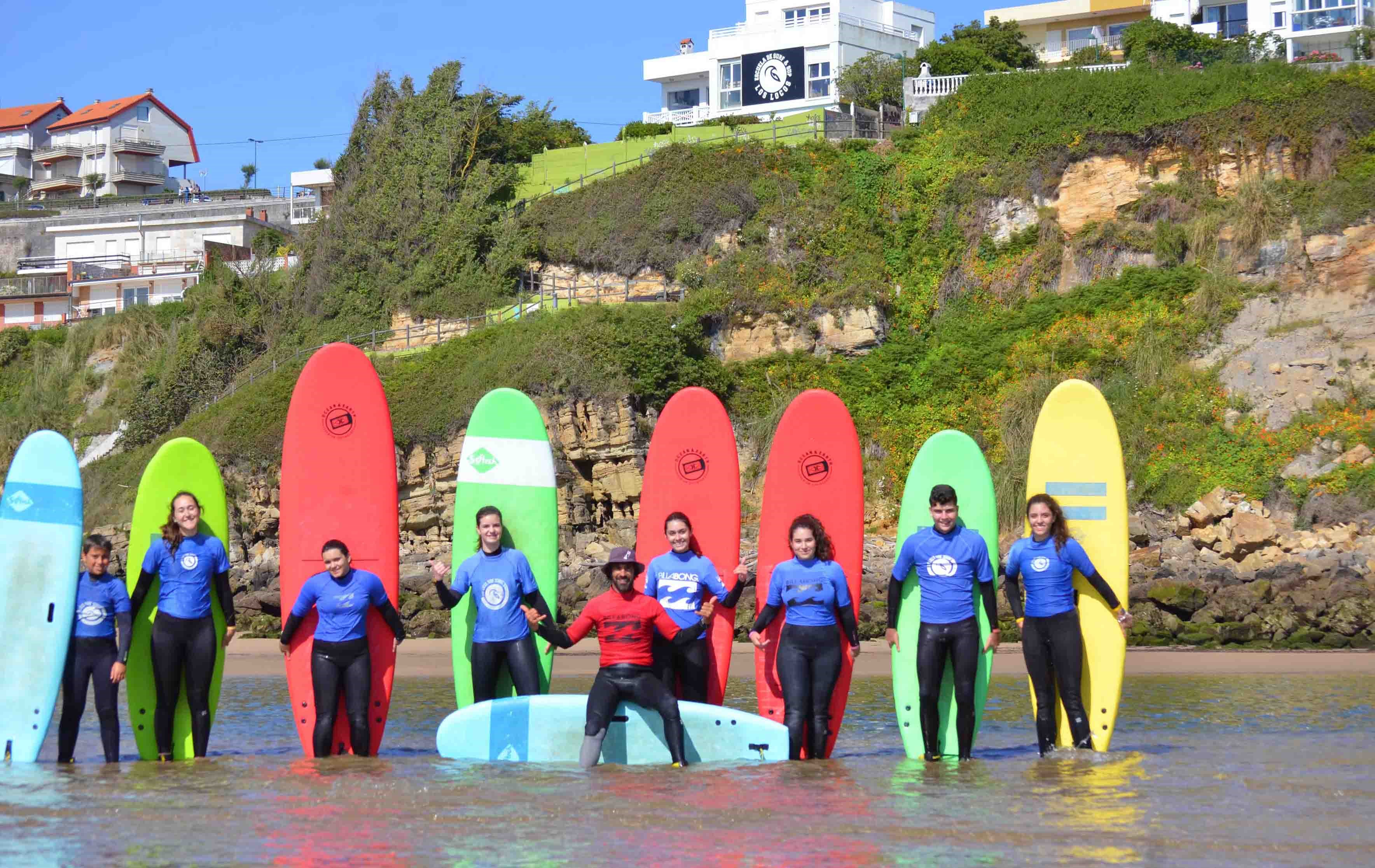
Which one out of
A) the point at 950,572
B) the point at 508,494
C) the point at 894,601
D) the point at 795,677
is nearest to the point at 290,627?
the point at 508,494

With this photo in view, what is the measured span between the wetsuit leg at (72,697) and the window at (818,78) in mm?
35208

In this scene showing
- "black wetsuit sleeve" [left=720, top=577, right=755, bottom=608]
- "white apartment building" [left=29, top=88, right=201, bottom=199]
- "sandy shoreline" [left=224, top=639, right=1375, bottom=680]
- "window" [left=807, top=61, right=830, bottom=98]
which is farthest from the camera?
"white apartment building" [left=29, top=88, right=201, bottom=199]

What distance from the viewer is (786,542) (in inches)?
306

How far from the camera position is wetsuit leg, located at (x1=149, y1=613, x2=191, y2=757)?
6828 mm

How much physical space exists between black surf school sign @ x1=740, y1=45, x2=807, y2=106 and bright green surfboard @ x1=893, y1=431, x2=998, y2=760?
34.6 meters

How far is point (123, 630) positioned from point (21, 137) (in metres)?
58.3

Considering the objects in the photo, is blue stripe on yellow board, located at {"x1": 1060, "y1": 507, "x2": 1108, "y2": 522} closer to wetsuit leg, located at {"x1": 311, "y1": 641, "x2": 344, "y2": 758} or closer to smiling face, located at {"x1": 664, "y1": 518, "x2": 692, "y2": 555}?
smiling face, located at {"x1": 664, "y1": 518, "x2": 692, "y2": 555}

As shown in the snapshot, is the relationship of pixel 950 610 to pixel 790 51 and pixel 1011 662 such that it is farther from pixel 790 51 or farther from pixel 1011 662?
pixel 790 51

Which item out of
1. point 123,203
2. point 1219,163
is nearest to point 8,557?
point 1219,163

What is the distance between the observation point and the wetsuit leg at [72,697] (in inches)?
268

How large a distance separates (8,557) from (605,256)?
56.7ft

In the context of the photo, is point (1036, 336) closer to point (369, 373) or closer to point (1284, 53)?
point (1284, 53)

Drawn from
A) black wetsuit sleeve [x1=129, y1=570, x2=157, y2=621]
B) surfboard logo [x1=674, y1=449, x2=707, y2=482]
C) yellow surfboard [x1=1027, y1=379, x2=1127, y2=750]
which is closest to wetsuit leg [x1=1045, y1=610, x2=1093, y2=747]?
yellow surfboard [x1=1027, y1=379, x2=1127, y2=750]

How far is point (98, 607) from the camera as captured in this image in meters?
6.81
